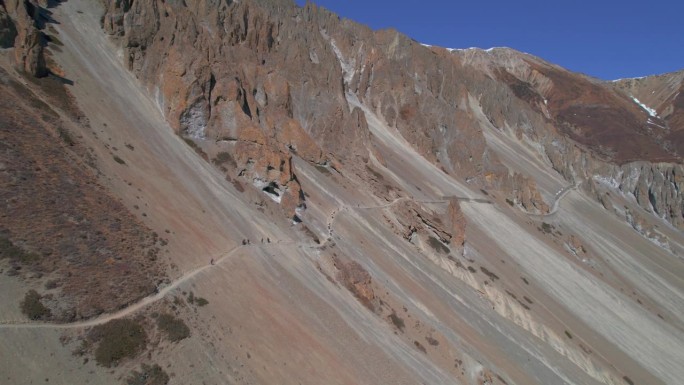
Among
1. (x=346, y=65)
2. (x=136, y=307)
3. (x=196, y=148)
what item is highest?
(x=346, y=65)

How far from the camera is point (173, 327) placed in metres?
19.6

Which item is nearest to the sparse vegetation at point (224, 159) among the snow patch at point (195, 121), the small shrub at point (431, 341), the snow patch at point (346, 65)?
the snow patch at point (195, 121)

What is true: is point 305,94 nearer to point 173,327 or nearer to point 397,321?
point 397,321

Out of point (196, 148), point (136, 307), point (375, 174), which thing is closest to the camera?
point (136, 307)

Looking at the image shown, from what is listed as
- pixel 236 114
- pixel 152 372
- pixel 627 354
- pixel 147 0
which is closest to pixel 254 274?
pixel 152 372

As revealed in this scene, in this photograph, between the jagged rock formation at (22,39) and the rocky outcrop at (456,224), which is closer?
the jagged rock formation at (22,39)

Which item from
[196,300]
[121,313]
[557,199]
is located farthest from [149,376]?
[557,199]

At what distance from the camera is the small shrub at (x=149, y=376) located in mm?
16688

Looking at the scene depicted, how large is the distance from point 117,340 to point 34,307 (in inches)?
111

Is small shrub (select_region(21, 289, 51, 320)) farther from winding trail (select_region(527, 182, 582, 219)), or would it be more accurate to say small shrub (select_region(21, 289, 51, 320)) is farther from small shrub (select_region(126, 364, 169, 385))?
winding trail (select_region(527, 182, 582, 219))

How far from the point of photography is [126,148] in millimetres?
Result: 31094

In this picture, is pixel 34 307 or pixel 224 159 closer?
pixel 34 307

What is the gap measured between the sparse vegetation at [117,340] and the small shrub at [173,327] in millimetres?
827

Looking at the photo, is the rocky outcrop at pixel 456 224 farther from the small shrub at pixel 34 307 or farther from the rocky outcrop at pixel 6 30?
the small shrub at pixel 34 307
